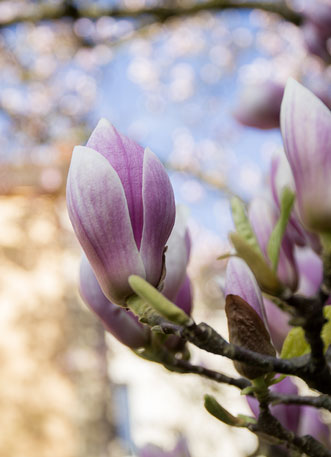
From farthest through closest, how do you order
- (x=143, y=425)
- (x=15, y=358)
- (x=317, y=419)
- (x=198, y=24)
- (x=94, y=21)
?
(x=198, y=24) < (x=143, y=425) < (x=15, y=358) < (x=94, y=21) < (x=317, y=419)

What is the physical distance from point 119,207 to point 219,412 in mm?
154

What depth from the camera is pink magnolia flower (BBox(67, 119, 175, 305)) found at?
0.99 ft

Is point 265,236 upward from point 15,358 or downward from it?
upward

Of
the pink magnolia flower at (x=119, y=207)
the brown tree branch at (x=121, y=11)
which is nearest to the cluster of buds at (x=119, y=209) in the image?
the pink magnolia flower at (x=119, y=207)

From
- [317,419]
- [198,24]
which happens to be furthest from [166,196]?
[198,24]

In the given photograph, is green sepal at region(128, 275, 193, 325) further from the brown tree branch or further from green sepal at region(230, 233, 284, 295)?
the brown tree branch

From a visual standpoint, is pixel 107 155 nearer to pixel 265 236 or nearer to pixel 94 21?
pixel 265 236

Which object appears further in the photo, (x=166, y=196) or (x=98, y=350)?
(x=98, y=350)

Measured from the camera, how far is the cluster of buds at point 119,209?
30 centimetres

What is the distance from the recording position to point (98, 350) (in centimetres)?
443

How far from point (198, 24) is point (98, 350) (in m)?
4.04

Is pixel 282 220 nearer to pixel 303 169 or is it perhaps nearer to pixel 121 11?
pixel 303 169

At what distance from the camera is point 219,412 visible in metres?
0.35

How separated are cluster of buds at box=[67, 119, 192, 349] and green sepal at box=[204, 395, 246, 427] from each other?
3.2 inches
